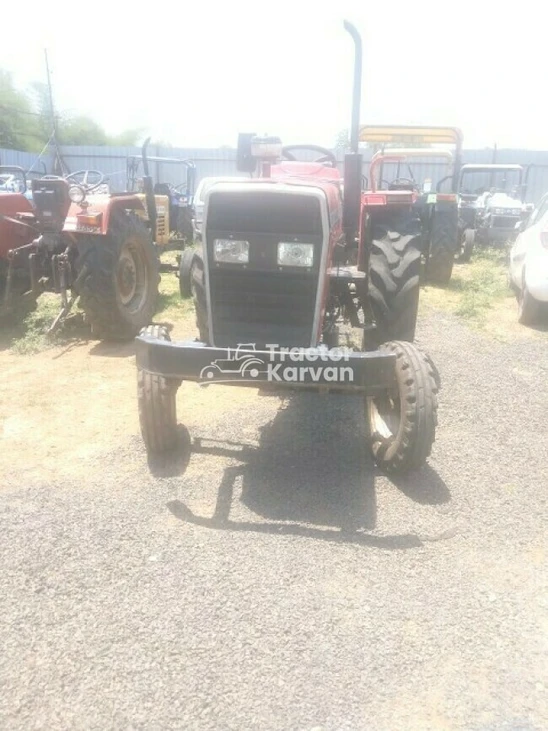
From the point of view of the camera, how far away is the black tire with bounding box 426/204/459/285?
29.7ft

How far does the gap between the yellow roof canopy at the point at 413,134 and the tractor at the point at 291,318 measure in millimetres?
6495

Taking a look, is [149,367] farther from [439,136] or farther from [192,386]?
[439,136]

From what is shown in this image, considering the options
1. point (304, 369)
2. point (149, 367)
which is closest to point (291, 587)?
point (304, 369)

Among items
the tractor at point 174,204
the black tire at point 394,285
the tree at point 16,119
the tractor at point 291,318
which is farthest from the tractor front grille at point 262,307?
the tree at point 16,119

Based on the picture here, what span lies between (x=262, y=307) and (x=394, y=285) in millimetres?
1067

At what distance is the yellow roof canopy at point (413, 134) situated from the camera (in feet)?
32.5

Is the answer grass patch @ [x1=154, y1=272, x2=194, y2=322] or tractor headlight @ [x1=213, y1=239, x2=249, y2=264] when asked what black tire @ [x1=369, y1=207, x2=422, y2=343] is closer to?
tractor headlight @ [x1=213, y1=239, x2=249, y2=264]

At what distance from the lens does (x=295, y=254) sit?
3377mm

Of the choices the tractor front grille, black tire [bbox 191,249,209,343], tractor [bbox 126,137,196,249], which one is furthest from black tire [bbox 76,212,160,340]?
tractor [bbox 126,137,196,249]

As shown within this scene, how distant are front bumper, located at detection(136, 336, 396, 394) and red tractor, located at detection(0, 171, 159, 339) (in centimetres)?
274

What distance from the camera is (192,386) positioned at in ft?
16.0

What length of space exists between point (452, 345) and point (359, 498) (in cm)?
330

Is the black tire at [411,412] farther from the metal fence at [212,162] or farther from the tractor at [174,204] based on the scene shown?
the metal fence at [212,162]

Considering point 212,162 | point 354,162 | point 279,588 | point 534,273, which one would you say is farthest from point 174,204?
point 212,162
